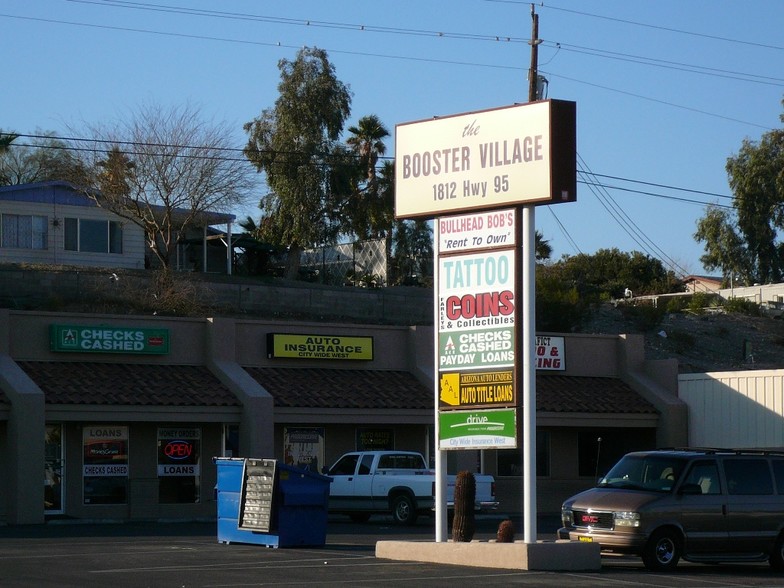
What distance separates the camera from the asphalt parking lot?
49.5 feet

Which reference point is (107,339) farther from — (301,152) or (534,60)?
(301,152)

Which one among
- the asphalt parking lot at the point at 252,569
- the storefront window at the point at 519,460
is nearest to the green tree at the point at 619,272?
the storefront window at the point at 519,460

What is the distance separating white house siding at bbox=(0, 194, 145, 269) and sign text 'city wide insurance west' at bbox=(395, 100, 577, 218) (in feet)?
105

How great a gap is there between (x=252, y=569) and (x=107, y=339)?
15.8 metres

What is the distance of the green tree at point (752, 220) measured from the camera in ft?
224

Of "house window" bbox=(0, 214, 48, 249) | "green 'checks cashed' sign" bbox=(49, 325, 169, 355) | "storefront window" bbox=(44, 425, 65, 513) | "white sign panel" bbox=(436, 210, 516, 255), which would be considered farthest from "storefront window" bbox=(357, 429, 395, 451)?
"house window" bbox=(0, 214, 48, 249)

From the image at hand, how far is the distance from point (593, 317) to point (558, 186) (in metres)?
40.8

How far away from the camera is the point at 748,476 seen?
18641 millimetres

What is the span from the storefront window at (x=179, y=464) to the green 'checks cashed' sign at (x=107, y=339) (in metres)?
2.23

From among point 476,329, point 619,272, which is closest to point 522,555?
point 476,329

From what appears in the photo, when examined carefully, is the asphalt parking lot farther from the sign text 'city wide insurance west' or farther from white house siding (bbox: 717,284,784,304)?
white house siding (bbox: 717,284,784,304)

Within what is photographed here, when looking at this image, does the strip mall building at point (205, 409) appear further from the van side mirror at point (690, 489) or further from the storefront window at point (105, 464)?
the van side mirror at point (690, 489)

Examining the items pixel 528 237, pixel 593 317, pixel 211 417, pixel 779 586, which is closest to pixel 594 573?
pixel 779 586

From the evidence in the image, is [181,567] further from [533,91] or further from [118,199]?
[118,199]
